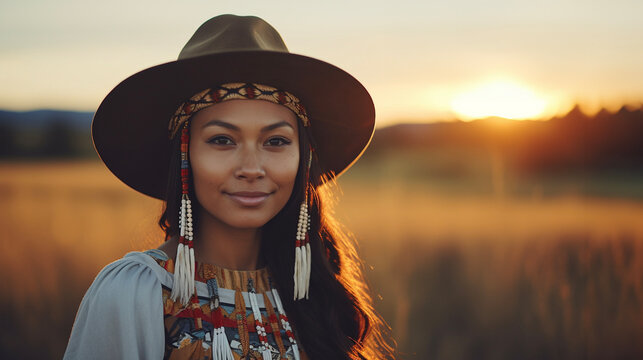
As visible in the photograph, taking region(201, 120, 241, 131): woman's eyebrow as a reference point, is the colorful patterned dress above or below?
below

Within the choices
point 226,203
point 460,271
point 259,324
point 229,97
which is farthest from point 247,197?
point 460,271

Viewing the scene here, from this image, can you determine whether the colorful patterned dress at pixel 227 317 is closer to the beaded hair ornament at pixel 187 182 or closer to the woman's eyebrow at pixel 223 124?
the beaded hair ornament at pixel 187 182

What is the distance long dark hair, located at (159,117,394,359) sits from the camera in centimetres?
211

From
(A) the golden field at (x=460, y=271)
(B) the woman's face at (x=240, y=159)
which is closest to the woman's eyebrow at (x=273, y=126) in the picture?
(B) the woman's face at (x=240, y=159)

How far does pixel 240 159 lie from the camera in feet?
6.18

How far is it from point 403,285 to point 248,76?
3567 millimetres

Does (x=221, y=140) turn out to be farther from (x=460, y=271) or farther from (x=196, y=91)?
(x=460, y=271)

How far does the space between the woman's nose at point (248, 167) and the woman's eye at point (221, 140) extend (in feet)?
0.25

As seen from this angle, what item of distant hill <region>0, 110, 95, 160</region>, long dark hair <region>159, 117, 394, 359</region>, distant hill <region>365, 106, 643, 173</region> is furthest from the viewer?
distant hill <region>0, 110, 95, 160</region>

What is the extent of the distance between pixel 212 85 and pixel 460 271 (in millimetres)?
4007

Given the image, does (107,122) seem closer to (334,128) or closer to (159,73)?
(159,73)

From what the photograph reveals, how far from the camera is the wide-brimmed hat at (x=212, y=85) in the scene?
1890mm

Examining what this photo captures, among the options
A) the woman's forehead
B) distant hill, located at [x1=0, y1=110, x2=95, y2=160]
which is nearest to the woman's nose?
the woman's forehead

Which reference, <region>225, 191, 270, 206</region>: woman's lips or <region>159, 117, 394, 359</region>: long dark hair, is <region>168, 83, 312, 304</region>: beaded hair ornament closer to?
<region>159, 117, 394, 359</region>: long dark hair
